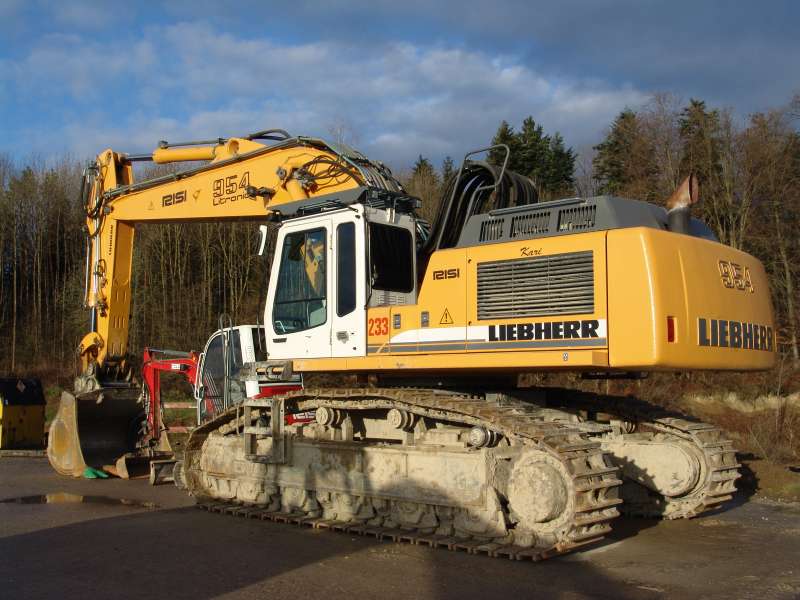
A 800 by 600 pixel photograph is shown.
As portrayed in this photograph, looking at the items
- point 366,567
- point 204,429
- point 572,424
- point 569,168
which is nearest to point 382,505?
point 366,567

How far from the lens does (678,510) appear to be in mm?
8750

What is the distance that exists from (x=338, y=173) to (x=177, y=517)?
4.40m

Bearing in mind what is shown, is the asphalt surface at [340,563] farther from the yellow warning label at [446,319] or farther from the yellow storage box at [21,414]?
the yellow storage box at [21,414]

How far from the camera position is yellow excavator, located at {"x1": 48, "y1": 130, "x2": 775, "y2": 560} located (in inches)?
270

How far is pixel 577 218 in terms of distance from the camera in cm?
741

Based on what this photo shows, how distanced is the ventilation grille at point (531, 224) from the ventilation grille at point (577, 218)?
136mm

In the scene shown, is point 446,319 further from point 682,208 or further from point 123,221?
point 123,221

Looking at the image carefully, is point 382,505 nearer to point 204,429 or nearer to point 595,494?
point 595,494

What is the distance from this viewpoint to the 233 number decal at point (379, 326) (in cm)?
812

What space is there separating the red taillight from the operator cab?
2.67 m

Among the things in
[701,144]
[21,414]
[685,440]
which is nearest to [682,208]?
[685,440]

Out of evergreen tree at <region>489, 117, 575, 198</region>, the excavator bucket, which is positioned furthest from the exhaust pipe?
evergreen tree at <region>489, 117, 575, 198</region>

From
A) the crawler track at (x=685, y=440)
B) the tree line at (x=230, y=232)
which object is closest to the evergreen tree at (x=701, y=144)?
the tree line at (x=230, y=232)

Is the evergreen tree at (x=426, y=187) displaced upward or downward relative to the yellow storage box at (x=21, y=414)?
upward
